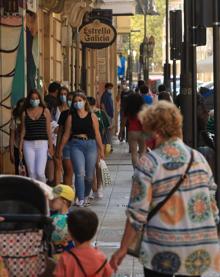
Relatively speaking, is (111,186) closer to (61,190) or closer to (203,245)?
(61,190)

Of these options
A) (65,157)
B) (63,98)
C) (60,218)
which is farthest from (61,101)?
(60,218)

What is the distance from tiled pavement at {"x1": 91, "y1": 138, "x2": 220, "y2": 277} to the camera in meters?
8.46

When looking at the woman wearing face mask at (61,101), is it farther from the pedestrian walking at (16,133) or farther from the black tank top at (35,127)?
the black tank top at (35,127)

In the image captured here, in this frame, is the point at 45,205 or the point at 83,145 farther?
the point at 83,145

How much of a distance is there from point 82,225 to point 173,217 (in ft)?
2.07

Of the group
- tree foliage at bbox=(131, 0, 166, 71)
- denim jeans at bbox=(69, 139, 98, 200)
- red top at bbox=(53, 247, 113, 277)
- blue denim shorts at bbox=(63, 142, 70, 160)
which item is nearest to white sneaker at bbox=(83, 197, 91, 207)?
denim jeans at bbox=(69, 139, 98, 200)

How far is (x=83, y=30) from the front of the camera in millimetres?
24516

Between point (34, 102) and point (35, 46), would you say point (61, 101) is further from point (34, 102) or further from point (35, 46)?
point (35, 46)

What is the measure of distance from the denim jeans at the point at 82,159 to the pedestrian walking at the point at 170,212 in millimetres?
7065

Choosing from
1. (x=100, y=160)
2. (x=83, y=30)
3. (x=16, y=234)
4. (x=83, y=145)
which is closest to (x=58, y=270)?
(x=16, y=234)

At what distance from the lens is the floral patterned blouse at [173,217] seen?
17.5 feet

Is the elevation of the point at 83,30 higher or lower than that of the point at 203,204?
higher

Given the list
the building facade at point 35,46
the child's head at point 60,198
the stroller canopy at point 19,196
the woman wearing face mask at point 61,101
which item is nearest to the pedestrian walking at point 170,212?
the stroller canopy at point 19,196

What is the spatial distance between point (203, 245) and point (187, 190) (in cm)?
36
